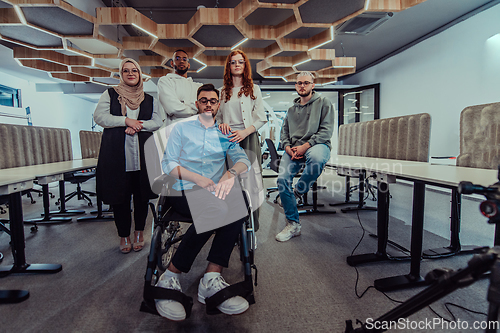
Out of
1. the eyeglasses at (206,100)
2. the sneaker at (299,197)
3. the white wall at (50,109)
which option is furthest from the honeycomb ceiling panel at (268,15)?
the white wall at (50,109)

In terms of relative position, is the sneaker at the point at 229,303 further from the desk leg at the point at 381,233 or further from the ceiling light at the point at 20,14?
the ceiling light at the point at 20,14

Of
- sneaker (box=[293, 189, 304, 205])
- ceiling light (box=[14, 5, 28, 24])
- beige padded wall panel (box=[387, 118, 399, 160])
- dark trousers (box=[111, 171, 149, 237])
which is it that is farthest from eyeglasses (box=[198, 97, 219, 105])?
ceiling light (box=[14, 5, 28, 24])

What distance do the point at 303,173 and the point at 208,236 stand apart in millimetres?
1247

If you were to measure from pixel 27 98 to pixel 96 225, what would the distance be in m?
7.74

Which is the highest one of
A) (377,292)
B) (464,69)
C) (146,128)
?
(464,69)

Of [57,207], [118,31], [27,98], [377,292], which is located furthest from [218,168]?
[27,98]

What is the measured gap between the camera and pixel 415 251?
5.07ft

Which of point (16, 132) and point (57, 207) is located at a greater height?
point (16, 132)

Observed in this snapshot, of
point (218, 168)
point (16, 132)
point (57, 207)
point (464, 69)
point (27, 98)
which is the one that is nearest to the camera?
point (218, 168)

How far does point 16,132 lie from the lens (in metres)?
2.55

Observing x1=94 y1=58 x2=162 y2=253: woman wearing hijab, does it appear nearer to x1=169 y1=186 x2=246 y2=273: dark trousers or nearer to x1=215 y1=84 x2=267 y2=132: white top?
x1=215 y1=84 x2=267 y2=132: white top

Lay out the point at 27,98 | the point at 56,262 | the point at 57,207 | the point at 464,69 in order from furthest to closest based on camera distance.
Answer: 1. the point at 27,98
2. the point at 464,69
3. the point at 57,207
4. the point at 56,262

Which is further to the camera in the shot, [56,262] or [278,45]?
[278,45]

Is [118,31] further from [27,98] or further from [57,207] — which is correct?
[27,98]
